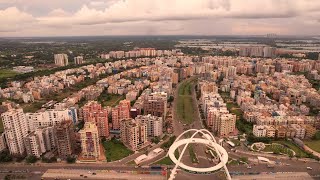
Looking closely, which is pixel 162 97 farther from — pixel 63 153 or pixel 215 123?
pixel 63 153

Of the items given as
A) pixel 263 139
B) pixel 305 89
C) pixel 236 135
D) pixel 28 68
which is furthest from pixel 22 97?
pixel 305 89

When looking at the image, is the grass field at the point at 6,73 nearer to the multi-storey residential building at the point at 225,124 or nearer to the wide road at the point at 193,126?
the wide road at the point at 193,126

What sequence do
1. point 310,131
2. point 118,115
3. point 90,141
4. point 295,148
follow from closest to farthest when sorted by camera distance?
point 90,141 → point 295,148 → point 310,131 → point 118,115

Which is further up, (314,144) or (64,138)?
(64,138)

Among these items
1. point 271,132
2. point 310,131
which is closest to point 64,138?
point 271,132

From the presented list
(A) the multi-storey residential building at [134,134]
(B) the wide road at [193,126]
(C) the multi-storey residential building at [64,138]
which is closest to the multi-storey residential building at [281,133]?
(B) the wide road at [193,126]

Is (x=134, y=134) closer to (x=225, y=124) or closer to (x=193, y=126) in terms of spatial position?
(x=193, y=126)
